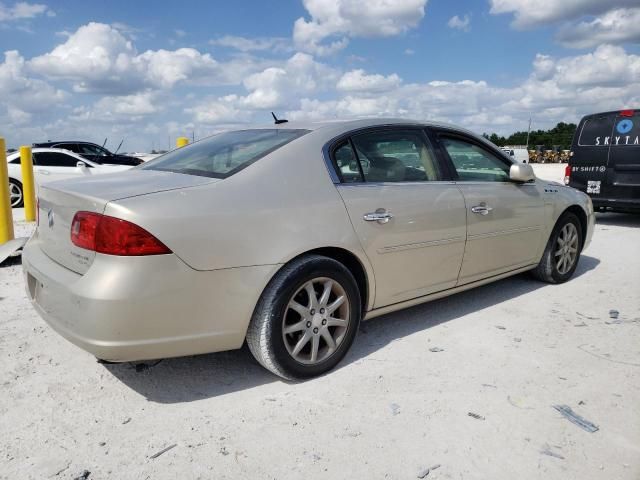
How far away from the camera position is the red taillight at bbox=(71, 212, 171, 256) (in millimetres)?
2428

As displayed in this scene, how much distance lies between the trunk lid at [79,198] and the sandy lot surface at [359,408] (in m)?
0.79

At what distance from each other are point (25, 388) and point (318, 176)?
2.04 meters

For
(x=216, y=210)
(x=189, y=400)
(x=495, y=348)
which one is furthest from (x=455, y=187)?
(x=189, y=400)

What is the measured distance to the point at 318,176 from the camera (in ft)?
10.2

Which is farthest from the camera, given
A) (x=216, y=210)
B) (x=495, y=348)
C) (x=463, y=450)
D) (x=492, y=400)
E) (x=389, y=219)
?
(x=495, y=348)

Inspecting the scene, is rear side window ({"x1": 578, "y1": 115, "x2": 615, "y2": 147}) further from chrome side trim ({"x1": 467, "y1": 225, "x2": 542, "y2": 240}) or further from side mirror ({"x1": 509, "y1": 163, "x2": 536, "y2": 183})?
side mirror ({"x1": 509, "y1": 163, "x2": 536, "y2": 183})

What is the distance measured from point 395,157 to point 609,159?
6523 millimetres

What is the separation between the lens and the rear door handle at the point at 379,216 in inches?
127

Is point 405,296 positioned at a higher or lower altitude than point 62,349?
higher

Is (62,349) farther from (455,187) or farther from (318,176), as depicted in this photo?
(455,187)

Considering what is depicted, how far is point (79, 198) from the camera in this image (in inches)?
105

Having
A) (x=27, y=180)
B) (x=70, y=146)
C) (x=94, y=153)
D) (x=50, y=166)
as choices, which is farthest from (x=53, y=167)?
(x=94, y=153)

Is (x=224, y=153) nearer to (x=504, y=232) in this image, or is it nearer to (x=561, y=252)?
(x=504, y=232)

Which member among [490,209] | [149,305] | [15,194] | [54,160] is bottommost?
[15,194]
